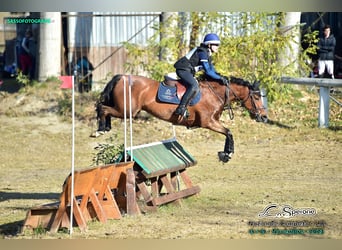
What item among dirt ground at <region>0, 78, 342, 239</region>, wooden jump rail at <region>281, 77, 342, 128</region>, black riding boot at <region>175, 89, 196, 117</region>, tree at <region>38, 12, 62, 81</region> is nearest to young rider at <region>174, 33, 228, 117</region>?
black riding boot at <region>175, 89, 196, 117</region>

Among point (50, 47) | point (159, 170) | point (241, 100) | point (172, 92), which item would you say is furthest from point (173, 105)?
point (50, 47)

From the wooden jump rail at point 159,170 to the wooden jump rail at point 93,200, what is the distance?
0.84 ft

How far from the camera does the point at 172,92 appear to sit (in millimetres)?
13211

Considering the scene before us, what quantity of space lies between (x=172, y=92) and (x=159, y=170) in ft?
6.57

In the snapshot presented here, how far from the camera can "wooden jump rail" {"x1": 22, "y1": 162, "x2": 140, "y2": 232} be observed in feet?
33.4

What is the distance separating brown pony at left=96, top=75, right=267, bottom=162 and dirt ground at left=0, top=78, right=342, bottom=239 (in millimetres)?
1076

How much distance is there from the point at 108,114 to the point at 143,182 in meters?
1.88

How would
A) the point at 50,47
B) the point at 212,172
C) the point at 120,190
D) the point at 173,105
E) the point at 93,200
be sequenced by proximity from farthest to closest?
1. the point at 50,47
2. the point at 212,172
3. the point at 173,105
4. the point at 120,190
5. the point at 93,200

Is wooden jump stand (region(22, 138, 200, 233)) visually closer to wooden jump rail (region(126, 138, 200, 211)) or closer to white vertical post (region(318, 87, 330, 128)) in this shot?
wooden jump rail (region(126, 138, 200, 211))

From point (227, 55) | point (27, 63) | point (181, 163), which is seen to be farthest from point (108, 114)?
point (27, 63)

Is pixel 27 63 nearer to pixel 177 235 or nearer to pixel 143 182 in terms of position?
pixel 143 182

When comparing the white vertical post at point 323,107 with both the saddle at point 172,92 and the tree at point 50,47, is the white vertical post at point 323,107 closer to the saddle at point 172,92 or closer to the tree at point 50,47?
the saddle at point 172,92

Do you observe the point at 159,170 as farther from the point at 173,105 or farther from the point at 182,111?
the point at 173,105

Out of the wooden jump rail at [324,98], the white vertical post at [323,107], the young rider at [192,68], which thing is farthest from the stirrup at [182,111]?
the white vertical post at [323,107]
